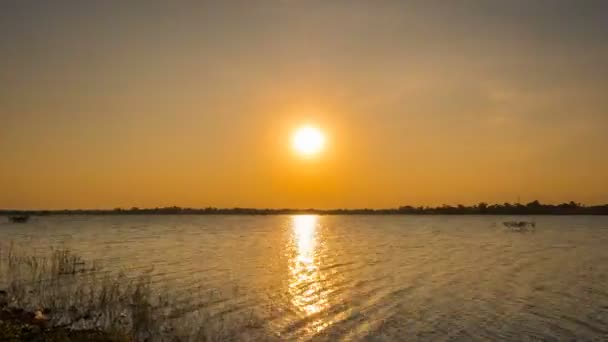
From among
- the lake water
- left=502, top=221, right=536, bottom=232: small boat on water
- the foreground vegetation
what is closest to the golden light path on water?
the lake water

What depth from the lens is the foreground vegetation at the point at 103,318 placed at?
1881cm

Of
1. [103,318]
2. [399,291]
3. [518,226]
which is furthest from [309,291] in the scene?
[518,226]

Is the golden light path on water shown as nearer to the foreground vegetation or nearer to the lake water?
the lake water

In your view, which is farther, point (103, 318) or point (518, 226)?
point (518, 226)

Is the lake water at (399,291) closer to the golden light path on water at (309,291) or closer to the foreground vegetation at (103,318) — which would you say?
the golden light path on water at (309,291)

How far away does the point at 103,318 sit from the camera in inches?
893

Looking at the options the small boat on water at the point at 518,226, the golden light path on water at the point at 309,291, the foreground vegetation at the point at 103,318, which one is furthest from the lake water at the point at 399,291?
the small boat on water at the point at 518,226

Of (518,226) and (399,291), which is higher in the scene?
(518,226)

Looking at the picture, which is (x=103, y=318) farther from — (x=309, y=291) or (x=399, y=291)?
(x=399, y=291)

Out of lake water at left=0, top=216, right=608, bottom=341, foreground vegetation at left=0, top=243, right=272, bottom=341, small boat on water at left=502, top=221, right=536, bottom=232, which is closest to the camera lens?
foreground vegetation at left=0, top=243, right=272, bottom=341

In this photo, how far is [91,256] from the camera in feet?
171

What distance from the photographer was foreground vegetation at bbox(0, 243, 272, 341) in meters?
18.8

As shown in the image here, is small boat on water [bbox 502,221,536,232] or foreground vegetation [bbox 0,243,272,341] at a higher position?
small boat on water [bbox 502,221,536,232]

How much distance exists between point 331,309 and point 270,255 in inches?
1336
